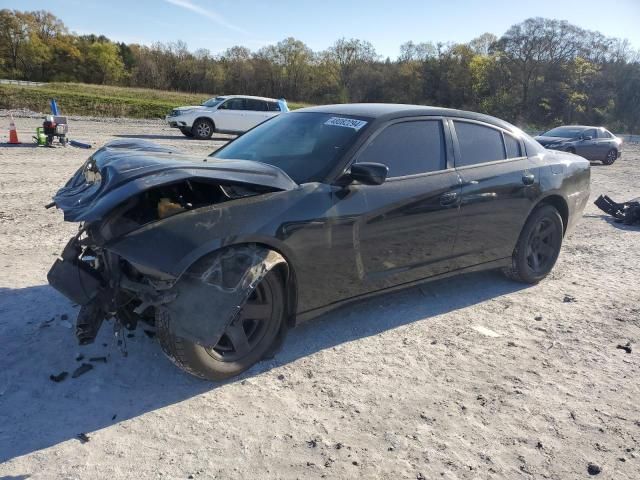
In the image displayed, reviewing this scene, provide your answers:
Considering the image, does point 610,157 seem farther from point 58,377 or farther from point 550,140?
point 58,377

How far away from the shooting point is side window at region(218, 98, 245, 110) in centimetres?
2011

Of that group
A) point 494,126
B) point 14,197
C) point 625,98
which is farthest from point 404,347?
point 625,98

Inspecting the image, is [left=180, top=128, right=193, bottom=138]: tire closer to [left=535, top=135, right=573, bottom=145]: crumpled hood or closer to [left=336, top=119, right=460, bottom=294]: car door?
[left=535, top=135, right=573, bottom=145]: crumpled hood

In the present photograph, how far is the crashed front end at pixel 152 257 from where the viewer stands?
9.18 feet

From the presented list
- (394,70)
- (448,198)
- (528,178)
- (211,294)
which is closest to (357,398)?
(211,294)

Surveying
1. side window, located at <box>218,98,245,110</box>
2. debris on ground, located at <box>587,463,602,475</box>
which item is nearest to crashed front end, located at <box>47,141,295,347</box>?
debris on ground, located at <box>587,463,602,475</box>

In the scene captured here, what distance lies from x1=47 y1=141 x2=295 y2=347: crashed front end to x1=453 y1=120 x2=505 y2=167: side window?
6.51ft

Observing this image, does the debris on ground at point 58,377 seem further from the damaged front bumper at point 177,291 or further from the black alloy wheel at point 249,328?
the black alloy wheel at point 249,328

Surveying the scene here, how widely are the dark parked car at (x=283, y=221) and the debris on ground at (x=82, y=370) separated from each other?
39 centimetres

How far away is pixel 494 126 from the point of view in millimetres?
4887

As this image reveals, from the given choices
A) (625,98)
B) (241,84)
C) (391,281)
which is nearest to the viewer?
(391,281)

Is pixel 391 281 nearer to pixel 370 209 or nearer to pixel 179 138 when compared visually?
pixel 370 209

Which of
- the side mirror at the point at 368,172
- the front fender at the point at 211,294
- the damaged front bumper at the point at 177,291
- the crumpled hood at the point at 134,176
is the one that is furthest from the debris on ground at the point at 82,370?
the side mirror at the point at 368,172

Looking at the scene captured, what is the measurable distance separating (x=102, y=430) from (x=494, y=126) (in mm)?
4141
